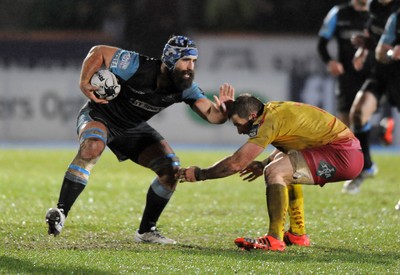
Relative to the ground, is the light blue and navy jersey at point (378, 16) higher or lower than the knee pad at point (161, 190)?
higher

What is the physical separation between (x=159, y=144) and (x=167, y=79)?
1.99 feet

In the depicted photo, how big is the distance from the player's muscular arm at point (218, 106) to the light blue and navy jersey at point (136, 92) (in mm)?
83

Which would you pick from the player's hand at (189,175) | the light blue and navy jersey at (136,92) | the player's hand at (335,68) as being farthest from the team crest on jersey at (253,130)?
the player's hand at (335,68)

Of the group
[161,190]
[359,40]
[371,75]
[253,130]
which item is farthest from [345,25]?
[253,130]

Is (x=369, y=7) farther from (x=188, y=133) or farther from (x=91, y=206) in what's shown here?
(x=188, y=133)

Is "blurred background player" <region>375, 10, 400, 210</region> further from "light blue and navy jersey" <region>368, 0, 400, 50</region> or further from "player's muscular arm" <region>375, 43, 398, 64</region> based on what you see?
"light blue and navy jersey" <region>368, 0, 400, 50</region>

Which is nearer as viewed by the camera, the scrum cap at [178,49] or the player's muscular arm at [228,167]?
the player's muscular arm at [228,167]

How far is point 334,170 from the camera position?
8.38 meters

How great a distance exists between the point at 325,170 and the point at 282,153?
41 centimetres

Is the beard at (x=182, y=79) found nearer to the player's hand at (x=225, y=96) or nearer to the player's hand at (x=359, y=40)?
the player's hand at (x=225, y=96)

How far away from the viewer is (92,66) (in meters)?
8.60

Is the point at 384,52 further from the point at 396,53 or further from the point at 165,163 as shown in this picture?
the point at 165,163

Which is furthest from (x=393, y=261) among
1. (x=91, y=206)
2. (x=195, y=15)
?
(x=195, y=15)

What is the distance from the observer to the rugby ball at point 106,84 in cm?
850
